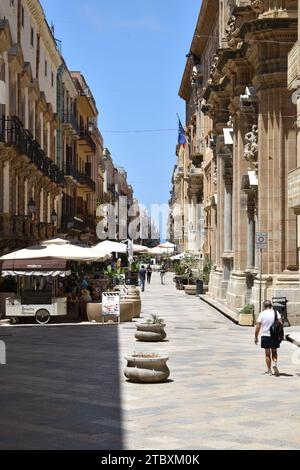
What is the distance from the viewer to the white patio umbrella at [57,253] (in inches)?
959

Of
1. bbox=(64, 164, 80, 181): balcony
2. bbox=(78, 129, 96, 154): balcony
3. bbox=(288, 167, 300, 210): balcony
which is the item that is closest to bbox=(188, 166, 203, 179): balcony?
bbox=(64, 164, 80, 181): balcony

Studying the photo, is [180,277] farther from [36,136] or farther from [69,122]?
[69,122]

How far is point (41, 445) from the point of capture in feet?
29.7

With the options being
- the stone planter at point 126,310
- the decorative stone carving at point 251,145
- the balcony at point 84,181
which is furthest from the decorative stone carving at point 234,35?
the balcony at point 84,181

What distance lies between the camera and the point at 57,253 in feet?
80.8

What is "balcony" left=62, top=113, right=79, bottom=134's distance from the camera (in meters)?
54.1

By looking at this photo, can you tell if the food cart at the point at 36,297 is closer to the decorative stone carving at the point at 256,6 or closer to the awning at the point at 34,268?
the awning at the point at 34,268

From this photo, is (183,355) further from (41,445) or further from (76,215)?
(76,215)

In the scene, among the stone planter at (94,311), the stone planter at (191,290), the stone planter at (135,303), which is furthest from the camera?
the stone planter at (191,290)

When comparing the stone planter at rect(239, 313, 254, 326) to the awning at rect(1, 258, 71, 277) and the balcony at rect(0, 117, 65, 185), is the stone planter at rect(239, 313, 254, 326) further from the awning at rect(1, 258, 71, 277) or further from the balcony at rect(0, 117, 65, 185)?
the balcony at rect(0, 117, 65, 185)

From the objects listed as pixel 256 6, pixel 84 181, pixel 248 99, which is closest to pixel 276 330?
pixel 248 99

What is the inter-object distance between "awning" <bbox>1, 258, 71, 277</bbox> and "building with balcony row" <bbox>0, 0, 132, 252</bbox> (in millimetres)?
6716

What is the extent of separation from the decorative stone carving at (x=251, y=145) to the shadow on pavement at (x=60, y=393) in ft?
26.7

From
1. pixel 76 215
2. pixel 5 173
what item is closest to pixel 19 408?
pixel 5 173
